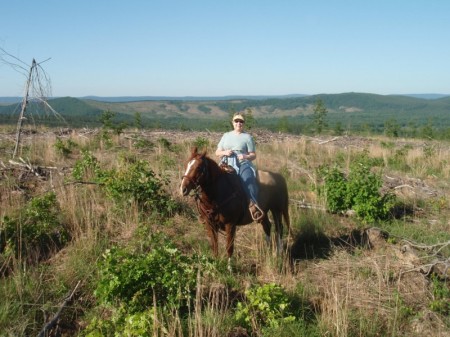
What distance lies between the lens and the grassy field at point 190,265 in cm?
430

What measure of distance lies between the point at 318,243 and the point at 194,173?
3.40 m

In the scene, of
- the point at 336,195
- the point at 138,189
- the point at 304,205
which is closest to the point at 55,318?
the point at 138,189

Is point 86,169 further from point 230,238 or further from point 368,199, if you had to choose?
point 368,199

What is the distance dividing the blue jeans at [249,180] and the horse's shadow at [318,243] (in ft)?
4.66

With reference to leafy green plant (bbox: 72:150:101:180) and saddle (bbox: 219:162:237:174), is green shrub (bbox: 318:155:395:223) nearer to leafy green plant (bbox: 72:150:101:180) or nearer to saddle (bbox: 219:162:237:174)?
saddle (bbox: 219:162:237:174)

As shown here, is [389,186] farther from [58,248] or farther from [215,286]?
[58,248]

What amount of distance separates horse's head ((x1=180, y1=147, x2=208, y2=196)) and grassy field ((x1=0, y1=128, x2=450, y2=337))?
858mm

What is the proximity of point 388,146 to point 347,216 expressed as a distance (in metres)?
10.9

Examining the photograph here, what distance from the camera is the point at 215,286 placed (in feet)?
16.3

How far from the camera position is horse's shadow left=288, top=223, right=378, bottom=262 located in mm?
6875

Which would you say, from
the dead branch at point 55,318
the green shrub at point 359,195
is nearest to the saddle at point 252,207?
the dead branch at point 55,318

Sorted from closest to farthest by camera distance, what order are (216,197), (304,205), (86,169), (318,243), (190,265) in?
(190,265)
(216,197)
(318,243)
(304,205)
(86,169)

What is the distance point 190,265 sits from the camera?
4.62 meters

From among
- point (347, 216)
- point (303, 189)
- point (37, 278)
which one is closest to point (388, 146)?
point (303, 189)
